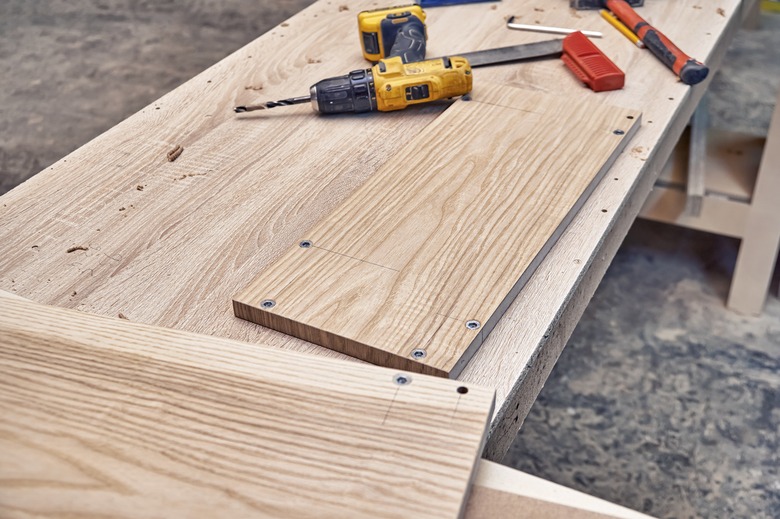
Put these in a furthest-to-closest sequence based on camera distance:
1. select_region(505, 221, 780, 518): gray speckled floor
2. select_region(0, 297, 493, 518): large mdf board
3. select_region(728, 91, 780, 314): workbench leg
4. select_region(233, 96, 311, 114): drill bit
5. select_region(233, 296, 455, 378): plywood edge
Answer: select_region(728, 91, 780, 314): workbench leg → select_region(505, 221, 780, 518): gray speckled floor → select_region(233, 96, 311, 114): drill bit → select_region(233, 296, 455, 378): plywood edge → select_region(0, 297, 493, 518): large mdf board

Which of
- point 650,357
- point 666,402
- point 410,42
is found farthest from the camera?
point 650,357

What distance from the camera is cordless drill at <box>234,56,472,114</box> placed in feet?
3.47

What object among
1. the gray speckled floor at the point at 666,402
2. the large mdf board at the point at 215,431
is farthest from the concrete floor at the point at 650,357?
the large mdf board at the point at 215,431

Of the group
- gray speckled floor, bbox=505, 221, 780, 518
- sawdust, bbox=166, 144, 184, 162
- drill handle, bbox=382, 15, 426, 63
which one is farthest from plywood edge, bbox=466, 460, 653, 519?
gray speckled floor, bbox=505, 221, 780, 518

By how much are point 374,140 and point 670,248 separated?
4.58 feet

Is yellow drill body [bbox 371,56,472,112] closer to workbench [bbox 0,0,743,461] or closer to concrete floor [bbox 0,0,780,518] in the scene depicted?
workbench [bbox 0,0,743,461]

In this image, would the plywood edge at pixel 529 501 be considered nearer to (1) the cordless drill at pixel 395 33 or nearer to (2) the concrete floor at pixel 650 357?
(1) the cordless drill at pixel 395 33

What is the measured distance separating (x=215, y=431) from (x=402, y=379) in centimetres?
15

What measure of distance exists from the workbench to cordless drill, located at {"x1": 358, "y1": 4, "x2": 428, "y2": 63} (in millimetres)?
43

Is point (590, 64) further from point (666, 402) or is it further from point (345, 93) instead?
point (666, 402)

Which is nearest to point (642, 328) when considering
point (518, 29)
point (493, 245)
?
point (518, 29)

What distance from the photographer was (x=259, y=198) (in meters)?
0.92

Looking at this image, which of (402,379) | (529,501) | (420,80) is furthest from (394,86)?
(529,501)

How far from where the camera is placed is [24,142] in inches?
103
